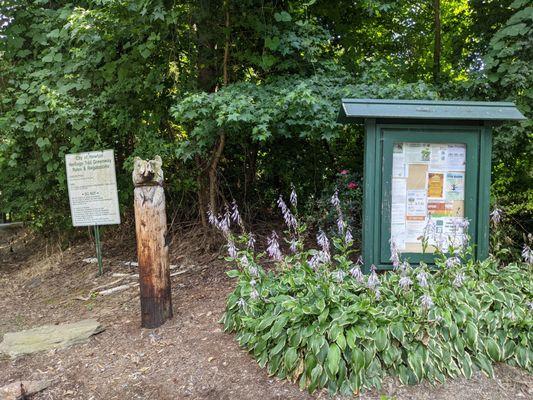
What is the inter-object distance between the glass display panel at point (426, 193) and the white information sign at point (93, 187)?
151 inches

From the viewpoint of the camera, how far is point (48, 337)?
4.24 meters

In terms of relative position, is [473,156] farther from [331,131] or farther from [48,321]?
[48,321]

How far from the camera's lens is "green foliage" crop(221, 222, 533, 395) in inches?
122

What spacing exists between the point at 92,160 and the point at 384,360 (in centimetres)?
467

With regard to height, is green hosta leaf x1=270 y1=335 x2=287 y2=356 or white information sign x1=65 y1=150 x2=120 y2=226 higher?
white information sign x1=65 y1=150 x2=120 y2=226

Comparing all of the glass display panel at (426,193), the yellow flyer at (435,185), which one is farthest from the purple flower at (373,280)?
the yellow flyer at (435,185)

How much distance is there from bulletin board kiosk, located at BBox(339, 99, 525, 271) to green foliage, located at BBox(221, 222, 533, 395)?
0.35 meters

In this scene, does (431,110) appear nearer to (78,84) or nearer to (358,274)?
(358,274)

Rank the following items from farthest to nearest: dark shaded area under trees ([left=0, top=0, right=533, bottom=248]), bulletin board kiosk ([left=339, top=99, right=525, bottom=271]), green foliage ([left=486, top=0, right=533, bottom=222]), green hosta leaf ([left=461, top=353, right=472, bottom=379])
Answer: dark shaded area under trees ([left=0, top=0, right=533, bottom=248])
green foliage ([left=486, top=0, right=533, bottom=222])
bulletin board kiosk ([left=339, top=99, right=525, bottom=271])
green hosta leaf ([left=461, top=353, right=472, bottom=379])

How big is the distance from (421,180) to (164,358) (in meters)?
2.76

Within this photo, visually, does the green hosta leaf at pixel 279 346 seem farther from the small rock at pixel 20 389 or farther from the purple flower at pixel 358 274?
the small rock at pixel 20 389

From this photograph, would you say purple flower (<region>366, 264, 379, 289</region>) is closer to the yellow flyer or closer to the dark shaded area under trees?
the yellow flyer

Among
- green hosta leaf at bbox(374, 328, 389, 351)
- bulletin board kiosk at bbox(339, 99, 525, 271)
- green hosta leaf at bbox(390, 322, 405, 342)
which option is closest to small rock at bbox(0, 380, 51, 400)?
green hosta leaf at bbox(374, 328, 389, 351)

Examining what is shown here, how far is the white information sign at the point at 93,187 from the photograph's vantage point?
19.9 feet
